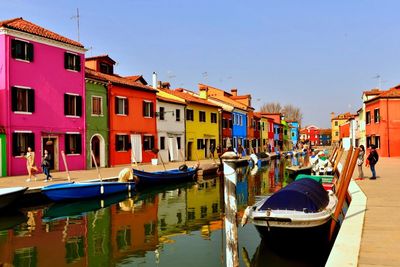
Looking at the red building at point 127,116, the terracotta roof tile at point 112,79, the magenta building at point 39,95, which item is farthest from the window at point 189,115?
the magenta building at point 39,95

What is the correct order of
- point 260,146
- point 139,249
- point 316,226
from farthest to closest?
point 260,146 < point 139,249 < point 316,226

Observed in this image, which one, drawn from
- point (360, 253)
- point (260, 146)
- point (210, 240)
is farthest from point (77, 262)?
point (260, 146)

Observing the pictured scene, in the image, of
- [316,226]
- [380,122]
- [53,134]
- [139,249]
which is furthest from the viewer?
[380,122]

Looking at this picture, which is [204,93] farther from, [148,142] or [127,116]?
[127,116]

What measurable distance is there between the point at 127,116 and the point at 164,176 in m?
9.19

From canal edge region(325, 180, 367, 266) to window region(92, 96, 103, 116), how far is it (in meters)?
20.9

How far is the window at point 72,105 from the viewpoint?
2509 centimetres

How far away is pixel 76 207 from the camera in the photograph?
15.7 meters

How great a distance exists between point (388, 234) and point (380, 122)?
33.9m

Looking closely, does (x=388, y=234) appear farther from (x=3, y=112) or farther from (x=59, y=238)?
(x=3, y=112)

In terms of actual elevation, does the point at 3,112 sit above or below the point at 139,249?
above

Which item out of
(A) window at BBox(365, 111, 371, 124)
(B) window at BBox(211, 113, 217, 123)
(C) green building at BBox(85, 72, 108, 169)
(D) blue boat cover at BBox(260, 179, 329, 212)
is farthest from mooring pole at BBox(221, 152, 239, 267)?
(A) window at BBox(365, 111, 371, 124)

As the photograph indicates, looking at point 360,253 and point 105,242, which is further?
point 105,242

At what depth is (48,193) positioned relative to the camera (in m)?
15.7
